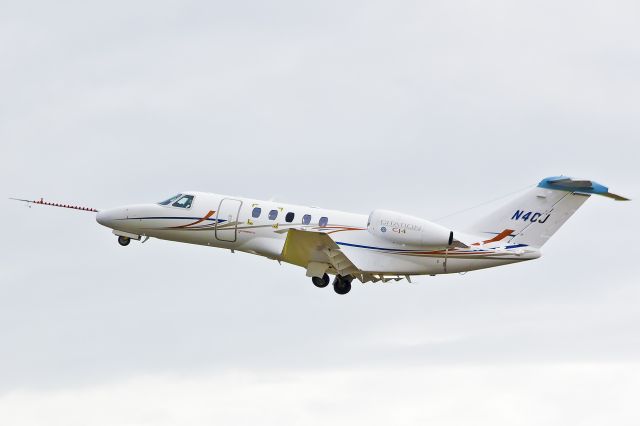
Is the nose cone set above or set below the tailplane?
above

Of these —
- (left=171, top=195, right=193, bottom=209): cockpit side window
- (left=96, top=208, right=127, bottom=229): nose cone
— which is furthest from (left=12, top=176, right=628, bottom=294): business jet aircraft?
(left=96, top=208, right=127, bottom=229): nose cone

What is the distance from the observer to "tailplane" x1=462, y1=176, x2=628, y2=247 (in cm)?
4822

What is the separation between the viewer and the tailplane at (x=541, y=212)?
158 feet

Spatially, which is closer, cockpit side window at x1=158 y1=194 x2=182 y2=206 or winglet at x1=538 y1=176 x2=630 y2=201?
winglet at x1=538 y1=176 x2=630 y2=201

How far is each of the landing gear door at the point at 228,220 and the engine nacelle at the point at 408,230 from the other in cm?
468

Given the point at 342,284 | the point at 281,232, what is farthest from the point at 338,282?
the point at 281,232

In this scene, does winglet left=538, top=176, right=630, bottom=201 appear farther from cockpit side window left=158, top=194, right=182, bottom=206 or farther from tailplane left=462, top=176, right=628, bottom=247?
cockpit side window left=158, top=194, right=182, bottom=206

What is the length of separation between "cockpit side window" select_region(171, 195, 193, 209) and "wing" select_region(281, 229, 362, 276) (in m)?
3.99

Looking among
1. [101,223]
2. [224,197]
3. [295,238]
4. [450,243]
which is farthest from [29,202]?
[450,243]

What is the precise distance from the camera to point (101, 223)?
52.8 metres

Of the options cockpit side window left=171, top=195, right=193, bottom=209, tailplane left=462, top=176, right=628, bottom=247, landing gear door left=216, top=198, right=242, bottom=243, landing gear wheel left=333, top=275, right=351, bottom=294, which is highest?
cockpit side window left=171, top=195, right=193, bottom=209

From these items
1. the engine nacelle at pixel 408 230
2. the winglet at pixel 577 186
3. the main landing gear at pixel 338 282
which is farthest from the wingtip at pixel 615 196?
the main landing gear at pixel 338 282

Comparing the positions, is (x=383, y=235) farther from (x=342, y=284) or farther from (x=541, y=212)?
(x=541, y=212)

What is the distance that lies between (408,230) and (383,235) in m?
0.95
